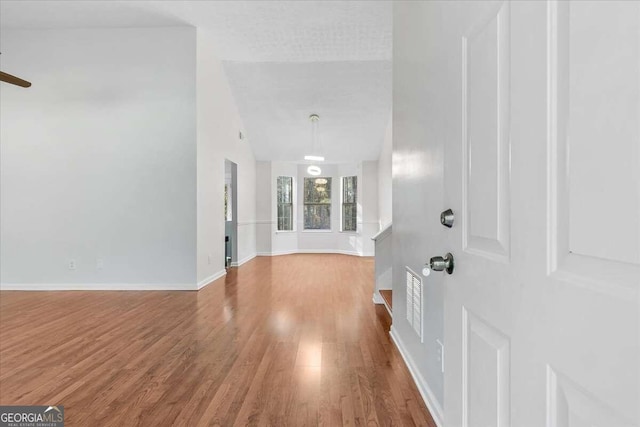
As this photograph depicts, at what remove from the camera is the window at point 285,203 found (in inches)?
372

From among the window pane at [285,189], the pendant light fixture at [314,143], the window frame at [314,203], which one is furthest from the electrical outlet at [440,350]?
the window frame at [314,203]

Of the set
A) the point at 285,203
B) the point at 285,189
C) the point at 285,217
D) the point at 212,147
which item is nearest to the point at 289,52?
the point at 212,147

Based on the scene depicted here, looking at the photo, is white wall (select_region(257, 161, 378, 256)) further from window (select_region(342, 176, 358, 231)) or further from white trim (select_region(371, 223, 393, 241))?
white trim (select_region(371, 223, 393, 241))

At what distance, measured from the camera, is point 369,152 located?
28.1ft

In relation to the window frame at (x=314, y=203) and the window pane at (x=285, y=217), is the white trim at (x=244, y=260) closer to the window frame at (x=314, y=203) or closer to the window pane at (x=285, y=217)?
the window pane at (x=285, y=217)

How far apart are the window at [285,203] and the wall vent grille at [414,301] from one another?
724cm

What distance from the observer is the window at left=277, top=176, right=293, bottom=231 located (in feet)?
31.0

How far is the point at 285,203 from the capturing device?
9.58 m

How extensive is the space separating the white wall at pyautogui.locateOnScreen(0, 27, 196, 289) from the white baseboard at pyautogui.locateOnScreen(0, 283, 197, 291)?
17 mm

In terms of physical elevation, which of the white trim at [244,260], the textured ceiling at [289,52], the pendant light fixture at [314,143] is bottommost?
the white trim at [244,260]

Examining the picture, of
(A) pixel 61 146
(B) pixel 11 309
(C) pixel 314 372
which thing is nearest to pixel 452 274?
(C) pixel 314 372

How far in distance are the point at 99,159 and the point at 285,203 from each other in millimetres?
5251

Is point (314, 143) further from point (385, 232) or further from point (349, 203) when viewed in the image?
point (385, 232)

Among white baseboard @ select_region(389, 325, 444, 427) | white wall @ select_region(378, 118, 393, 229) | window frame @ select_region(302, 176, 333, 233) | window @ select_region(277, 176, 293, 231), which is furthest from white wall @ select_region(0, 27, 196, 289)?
window frame @ select_region(302, 176, 333, 233)
